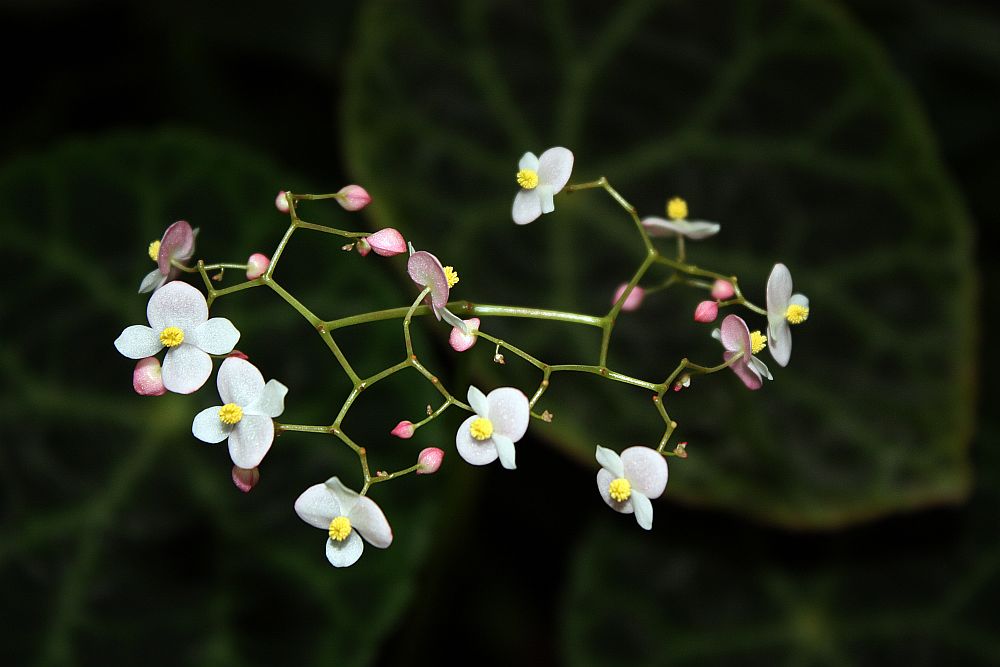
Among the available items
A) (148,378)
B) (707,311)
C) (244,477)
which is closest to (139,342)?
(148,378)

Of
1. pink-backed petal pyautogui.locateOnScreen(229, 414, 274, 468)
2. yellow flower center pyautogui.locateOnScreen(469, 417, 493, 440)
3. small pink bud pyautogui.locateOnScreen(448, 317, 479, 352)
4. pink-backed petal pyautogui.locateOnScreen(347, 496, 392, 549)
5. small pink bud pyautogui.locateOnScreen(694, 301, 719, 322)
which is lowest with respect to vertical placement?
pink-backed petal pyautogui.locateOnScreen(347, 496, 392, 549)

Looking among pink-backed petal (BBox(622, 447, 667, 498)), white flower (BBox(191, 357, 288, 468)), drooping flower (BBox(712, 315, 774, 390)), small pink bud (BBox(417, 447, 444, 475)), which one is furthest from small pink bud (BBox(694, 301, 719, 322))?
white flower (BBox(191, 357, 288, 468))

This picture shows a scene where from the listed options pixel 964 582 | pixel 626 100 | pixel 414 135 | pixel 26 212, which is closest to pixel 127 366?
pixel 26 212

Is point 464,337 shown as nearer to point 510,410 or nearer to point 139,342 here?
point 510,410

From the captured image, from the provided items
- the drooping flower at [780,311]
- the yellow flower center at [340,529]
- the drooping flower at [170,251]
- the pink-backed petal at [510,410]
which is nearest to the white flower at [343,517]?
the yellow flower center at [340,529]

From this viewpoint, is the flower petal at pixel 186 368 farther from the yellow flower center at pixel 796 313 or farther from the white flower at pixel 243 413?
the yellow flower center at pixel 796 313

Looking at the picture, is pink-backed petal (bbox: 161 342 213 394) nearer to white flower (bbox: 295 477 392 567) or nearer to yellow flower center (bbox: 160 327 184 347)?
yellow flower center (bbox: 160 327 184 347)

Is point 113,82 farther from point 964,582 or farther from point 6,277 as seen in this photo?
point 964,582
